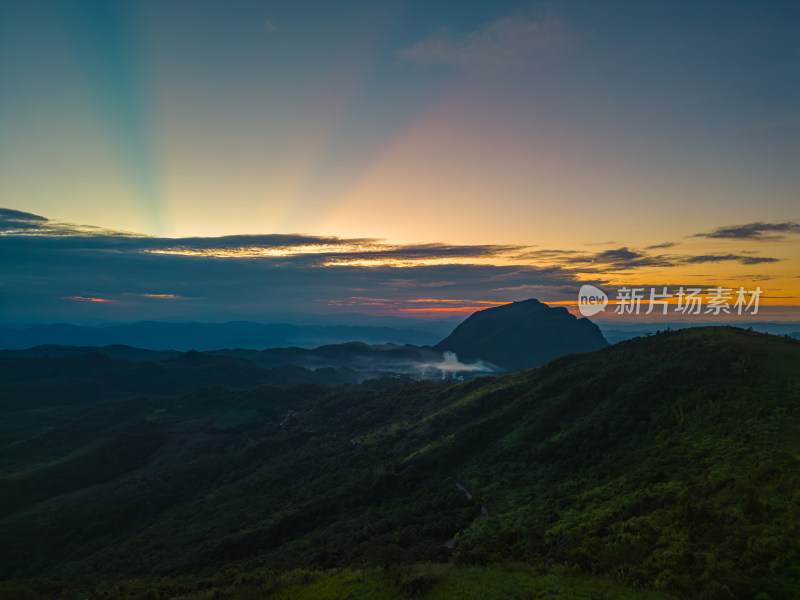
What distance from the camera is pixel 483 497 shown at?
152ft

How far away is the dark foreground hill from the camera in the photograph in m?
24.7

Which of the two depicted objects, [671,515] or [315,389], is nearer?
[671,515]

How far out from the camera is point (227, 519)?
6381 centimetres

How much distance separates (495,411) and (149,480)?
257ft

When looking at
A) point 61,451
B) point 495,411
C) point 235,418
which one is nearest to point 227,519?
point 495,411

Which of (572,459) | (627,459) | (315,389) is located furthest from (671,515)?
(315,389)

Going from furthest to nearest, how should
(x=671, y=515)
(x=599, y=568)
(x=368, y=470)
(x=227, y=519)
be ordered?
1. (x=368, y=470)
2. (x=227, y=519)
3. (x=671, y=515)
4. (x=599, y=568)

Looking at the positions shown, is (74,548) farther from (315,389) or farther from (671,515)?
(315,389)

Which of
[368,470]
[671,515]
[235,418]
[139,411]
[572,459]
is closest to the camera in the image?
[671,515]

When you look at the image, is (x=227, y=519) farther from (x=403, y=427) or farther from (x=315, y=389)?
(x=315, y=389)

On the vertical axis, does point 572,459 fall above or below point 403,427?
above

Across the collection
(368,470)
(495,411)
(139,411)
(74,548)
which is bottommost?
(139,411)

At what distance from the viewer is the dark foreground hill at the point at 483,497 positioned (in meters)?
24.7

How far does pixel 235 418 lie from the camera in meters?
141
